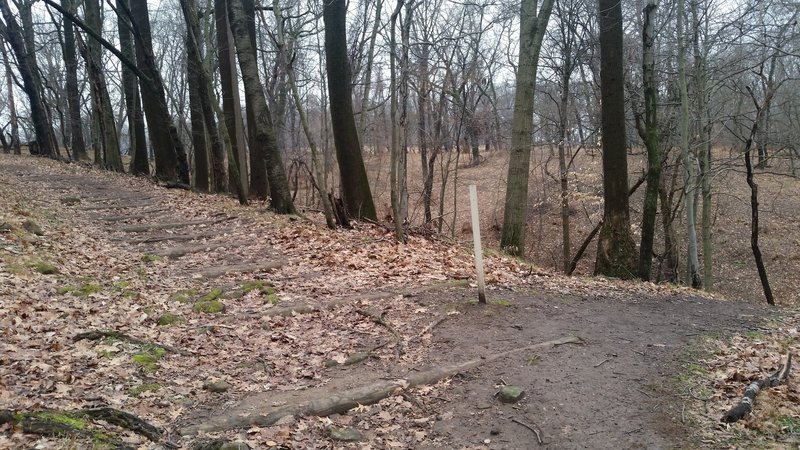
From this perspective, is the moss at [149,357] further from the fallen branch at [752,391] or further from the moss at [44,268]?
the fallen branch at [752,391]

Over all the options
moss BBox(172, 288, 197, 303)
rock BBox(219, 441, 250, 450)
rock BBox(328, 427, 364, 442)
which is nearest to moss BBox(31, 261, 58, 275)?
moss BBox(172, 288, 197, 303)

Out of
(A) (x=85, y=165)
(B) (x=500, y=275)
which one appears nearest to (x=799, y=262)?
(B) (x=500, y=275)

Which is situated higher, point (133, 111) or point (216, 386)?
point (133, 111)

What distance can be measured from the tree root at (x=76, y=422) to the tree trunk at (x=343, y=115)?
7.97 meters

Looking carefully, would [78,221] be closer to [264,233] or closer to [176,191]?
[264,233]

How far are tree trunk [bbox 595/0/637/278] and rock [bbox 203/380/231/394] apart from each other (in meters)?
7.92

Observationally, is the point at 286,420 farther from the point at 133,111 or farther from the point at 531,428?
the point at 133,111

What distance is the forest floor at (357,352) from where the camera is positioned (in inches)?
153

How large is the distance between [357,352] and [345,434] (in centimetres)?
140

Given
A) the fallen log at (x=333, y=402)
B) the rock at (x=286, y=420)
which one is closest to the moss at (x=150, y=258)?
the fallen log at (x=333, y=402)

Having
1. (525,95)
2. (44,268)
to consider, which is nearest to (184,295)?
(44,268)

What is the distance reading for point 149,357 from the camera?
4.83 m

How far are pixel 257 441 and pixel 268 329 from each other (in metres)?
2.26

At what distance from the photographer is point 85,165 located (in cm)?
2081
